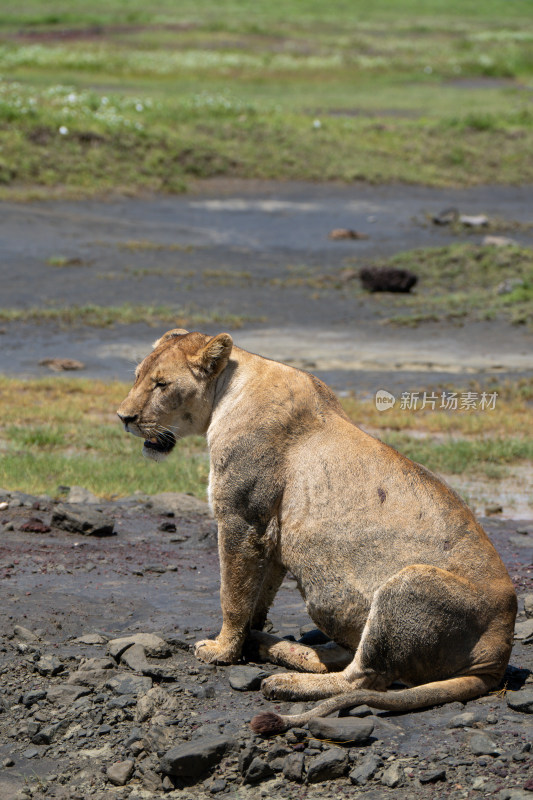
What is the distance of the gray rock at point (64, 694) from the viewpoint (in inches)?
241

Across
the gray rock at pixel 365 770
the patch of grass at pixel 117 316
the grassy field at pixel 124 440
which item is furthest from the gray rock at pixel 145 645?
the patch of grass at pixel 117 316

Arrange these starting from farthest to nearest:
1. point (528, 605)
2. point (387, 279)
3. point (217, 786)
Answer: point (387, 279) < point (528, 605) < point (217, 786)

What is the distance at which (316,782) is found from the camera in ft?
17.1

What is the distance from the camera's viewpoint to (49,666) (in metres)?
6.46

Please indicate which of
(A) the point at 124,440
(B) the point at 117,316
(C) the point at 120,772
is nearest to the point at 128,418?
(C) the point at 120,772

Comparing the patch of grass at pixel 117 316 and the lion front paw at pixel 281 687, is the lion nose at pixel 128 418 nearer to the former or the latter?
the lion front paw at pixel 281 687

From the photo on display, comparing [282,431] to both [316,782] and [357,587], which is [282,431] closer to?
[357,587]

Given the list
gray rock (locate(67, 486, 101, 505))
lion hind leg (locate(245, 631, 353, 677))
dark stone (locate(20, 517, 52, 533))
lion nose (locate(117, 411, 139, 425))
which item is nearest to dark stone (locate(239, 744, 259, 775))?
lion hind leg (locate(245, 631, 353, 677))

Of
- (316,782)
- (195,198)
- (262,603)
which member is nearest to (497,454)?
(262,603)

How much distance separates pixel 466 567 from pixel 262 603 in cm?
140

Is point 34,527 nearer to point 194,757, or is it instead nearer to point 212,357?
point 212,357

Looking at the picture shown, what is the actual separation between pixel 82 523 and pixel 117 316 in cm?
1248

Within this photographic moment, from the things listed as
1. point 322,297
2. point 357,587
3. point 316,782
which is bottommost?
point 322,297

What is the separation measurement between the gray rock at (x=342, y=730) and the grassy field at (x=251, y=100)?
1064 inches
